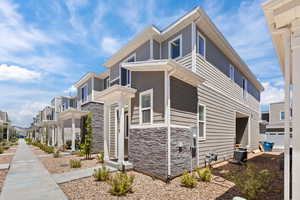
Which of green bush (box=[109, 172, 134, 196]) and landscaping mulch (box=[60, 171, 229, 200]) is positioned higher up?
green bush (box=[109, 172, 134, 196])

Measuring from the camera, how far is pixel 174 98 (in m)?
7.21

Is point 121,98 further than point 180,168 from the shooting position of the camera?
Yes

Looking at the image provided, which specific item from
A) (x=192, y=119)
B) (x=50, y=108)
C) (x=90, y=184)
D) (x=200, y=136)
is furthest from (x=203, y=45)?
(x=50, y=108)

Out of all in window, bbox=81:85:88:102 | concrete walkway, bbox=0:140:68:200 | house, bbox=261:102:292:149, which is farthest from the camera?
house, bbox=261:102:292:149

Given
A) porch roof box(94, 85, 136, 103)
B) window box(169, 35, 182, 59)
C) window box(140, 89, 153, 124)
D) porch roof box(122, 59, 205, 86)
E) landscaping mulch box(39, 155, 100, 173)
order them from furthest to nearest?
window box(169, 35, 182, 59) → landscaping mulch box(39, 155, 100, 173) → porch roof box(94, 85, 136, 103) → window box(140, 89, 153, 124) → porch roof box(122, 59, 205, 86)

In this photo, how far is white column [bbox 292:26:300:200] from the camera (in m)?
2.96

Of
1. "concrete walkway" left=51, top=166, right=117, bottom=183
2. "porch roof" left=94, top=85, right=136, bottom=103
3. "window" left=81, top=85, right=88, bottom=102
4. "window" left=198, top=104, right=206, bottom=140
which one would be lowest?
"concrete walkway" left=51, top=166, right=117, bottom=183

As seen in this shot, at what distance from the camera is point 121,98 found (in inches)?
318

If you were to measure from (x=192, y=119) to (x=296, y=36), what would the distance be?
5389 millimetres

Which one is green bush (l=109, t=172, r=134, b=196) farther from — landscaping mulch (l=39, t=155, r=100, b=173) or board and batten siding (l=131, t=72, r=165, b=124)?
landscaping mulch (l=39, t=155, r=100, b=173)

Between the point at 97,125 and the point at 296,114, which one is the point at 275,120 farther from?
the point at 296,114

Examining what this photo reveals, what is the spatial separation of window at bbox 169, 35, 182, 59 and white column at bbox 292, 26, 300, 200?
6.26 metres

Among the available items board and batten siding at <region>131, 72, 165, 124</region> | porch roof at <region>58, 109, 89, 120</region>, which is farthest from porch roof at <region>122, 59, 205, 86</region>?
porch roof at <region>58, 109, 89, 120</region>

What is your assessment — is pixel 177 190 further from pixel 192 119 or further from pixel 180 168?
pixel 192 119
